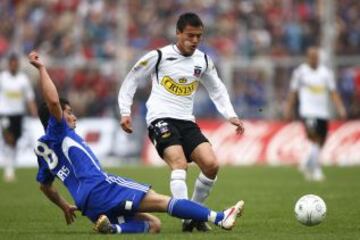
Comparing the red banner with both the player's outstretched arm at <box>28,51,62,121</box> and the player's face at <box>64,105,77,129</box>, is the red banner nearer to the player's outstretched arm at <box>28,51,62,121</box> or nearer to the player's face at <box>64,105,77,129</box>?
the player's face at <box>64,105,77,129</box>

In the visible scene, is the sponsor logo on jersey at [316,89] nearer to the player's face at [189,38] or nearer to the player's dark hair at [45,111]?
the player's face at [189,38]

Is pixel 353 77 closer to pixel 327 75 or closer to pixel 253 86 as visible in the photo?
pixel 253 86

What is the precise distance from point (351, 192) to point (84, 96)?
46.1ft

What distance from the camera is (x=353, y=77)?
29.2 m

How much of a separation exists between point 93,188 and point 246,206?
4809mm

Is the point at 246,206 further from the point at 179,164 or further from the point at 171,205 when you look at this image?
the point at 171,205

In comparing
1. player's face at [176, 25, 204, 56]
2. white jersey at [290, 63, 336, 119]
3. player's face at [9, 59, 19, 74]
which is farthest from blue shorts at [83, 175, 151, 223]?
white jersey at [290, 63, 336, 119]

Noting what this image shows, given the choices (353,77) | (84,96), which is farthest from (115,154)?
(353,77)

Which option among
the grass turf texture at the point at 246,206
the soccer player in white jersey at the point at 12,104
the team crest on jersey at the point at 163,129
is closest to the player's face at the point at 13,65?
the soccer player in white jersey at the point at 12,104

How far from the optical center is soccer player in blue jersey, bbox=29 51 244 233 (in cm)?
1038

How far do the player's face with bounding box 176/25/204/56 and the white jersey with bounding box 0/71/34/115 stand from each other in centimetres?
1173

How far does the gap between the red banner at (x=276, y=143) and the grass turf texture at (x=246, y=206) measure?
2.45m

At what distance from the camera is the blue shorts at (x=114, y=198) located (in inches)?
414

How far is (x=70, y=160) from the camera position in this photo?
10.7 metres
